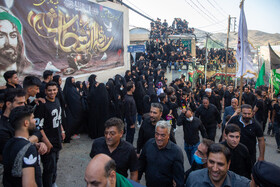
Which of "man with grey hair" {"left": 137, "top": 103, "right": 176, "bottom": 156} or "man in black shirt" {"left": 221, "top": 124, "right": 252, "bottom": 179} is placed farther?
"man with grey hair" {"left": 137, "top": 103, "right": 176, "bottom": 156}

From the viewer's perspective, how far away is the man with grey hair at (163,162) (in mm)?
2617

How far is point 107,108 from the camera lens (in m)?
6.33

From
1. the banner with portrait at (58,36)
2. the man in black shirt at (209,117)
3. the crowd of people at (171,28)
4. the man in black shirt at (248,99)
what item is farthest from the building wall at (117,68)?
the crowd of people at (171,28)

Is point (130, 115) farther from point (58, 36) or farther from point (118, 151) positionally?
point (58, 36)

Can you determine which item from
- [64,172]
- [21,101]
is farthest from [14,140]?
[64,172]

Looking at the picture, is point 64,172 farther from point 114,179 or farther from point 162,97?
point 114,179

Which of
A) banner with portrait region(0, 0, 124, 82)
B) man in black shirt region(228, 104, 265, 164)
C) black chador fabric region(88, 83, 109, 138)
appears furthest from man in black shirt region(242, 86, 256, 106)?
banner with portrait region(0, 0, 124, 82)

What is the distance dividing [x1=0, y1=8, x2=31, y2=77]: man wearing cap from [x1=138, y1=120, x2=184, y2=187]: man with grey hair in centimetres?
483

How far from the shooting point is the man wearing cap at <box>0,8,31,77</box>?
5457 millimetres

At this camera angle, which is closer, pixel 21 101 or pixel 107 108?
pixel 21 101

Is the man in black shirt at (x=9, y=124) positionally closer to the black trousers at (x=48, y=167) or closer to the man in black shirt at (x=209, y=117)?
the black trousers at (x=48, y=167)

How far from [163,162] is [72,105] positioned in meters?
4.38

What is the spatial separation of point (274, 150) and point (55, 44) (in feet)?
26.0

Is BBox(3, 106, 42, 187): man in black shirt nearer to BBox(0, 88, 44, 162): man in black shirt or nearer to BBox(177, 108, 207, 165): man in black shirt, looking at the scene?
BBox(0, 88, 44, 162): man in black shirt
